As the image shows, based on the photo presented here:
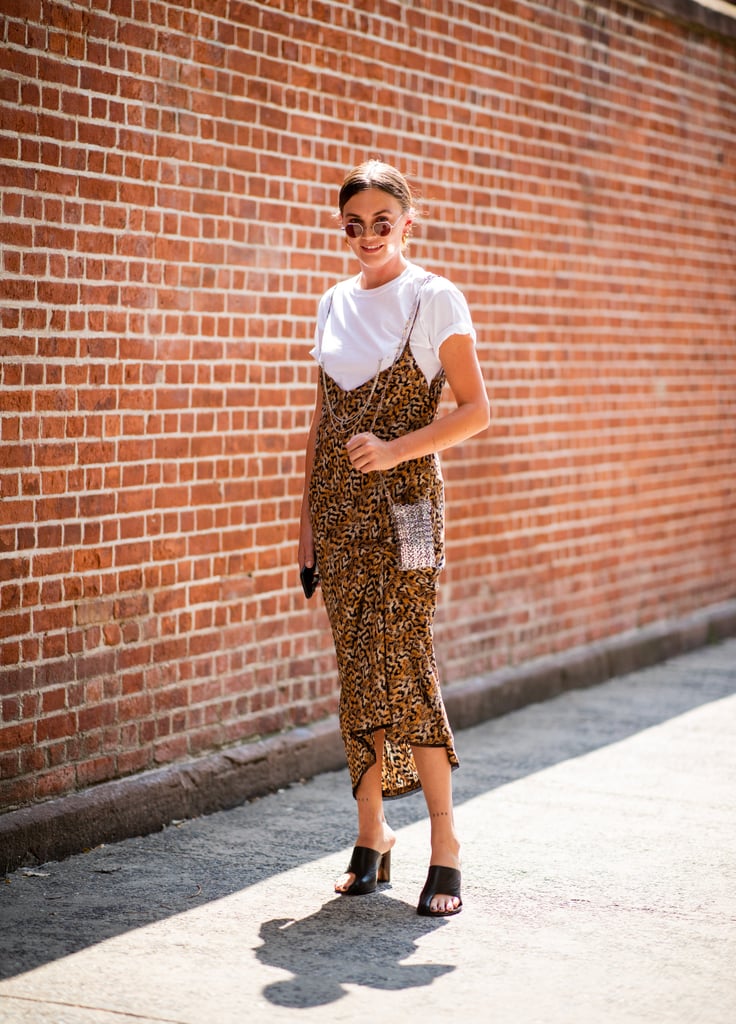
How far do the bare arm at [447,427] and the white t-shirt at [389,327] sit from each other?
0.19 feet

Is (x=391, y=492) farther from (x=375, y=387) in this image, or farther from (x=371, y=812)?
(x=371, y=812)

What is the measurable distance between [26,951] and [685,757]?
362cm

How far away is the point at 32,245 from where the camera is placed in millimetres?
5414

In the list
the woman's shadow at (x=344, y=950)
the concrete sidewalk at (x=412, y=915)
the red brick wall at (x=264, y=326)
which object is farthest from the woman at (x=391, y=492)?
the red brick wall at (x=264, y=326)

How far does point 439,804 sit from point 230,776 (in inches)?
64.0

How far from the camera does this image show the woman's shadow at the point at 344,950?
4.27 metres

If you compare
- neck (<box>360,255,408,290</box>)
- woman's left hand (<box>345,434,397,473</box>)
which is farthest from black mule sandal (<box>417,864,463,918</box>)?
neck (<box>360,255,408,290</box>)

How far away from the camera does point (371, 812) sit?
509 centimetres

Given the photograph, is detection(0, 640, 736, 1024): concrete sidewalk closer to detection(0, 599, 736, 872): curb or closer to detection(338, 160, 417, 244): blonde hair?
detection(0, 599, 736, 872): curb

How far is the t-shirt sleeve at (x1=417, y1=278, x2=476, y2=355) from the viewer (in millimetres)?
4875

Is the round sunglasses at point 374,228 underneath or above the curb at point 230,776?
above

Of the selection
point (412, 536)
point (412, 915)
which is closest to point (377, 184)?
point (412, 536)

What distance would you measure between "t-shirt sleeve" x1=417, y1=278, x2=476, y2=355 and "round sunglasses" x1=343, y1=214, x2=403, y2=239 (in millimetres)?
207

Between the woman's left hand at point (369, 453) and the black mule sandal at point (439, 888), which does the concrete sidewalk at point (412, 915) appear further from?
the woman's left hand at point (369, 453)
